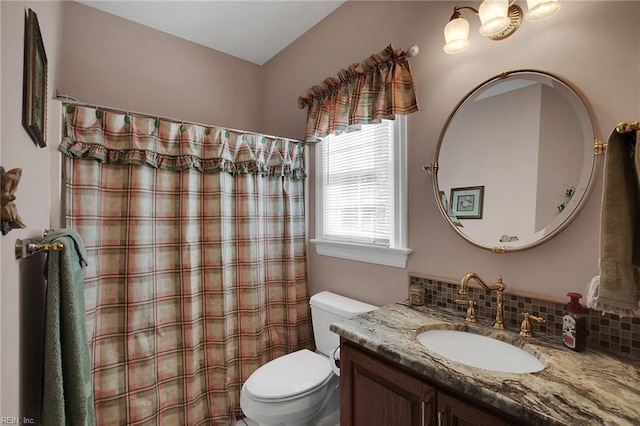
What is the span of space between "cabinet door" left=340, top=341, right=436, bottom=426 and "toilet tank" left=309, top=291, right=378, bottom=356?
501mm

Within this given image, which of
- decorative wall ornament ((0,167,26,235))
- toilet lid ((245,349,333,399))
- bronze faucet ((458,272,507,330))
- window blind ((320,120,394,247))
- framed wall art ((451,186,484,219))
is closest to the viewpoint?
decorative wall ornament ((0,167,26,235))

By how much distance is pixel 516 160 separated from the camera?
117 centimetres

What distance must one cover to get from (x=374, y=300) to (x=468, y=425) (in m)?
0.93

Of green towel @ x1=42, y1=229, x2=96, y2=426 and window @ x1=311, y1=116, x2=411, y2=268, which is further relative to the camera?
window @ x1=311, y1=116, x2=411, y2=268

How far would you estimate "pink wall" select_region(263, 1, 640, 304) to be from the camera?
3.22 feet

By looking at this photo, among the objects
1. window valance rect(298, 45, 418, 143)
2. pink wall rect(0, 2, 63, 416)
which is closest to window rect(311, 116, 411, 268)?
window valance rect(298, 45, 418, 143)

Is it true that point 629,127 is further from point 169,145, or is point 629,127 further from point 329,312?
point 169,145

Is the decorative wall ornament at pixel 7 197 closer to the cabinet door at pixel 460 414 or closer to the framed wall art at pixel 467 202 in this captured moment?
the cabinet door at pixel 460 414

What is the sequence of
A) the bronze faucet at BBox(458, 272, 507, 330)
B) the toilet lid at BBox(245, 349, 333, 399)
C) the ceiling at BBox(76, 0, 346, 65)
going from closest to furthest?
1. the bronze faucet at BBox(458, 272, 507, 330)
2. the toilet lid at BBox(245, 349, 333, 399)
3. the ceiling at BBox(76, 0, 346, 65)

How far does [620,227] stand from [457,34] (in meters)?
0.92

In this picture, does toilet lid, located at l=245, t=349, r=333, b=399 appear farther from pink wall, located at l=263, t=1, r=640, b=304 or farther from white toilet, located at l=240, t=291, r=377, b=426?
pink wall, located at l=263, t=1, r=640, b=304

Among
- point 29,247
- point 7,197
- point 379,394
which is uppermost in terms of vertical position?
point 7,197

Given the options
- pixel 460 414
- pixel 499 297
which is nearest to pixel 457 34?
pixel 499 297

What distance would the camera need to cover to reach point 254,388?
140 cm
